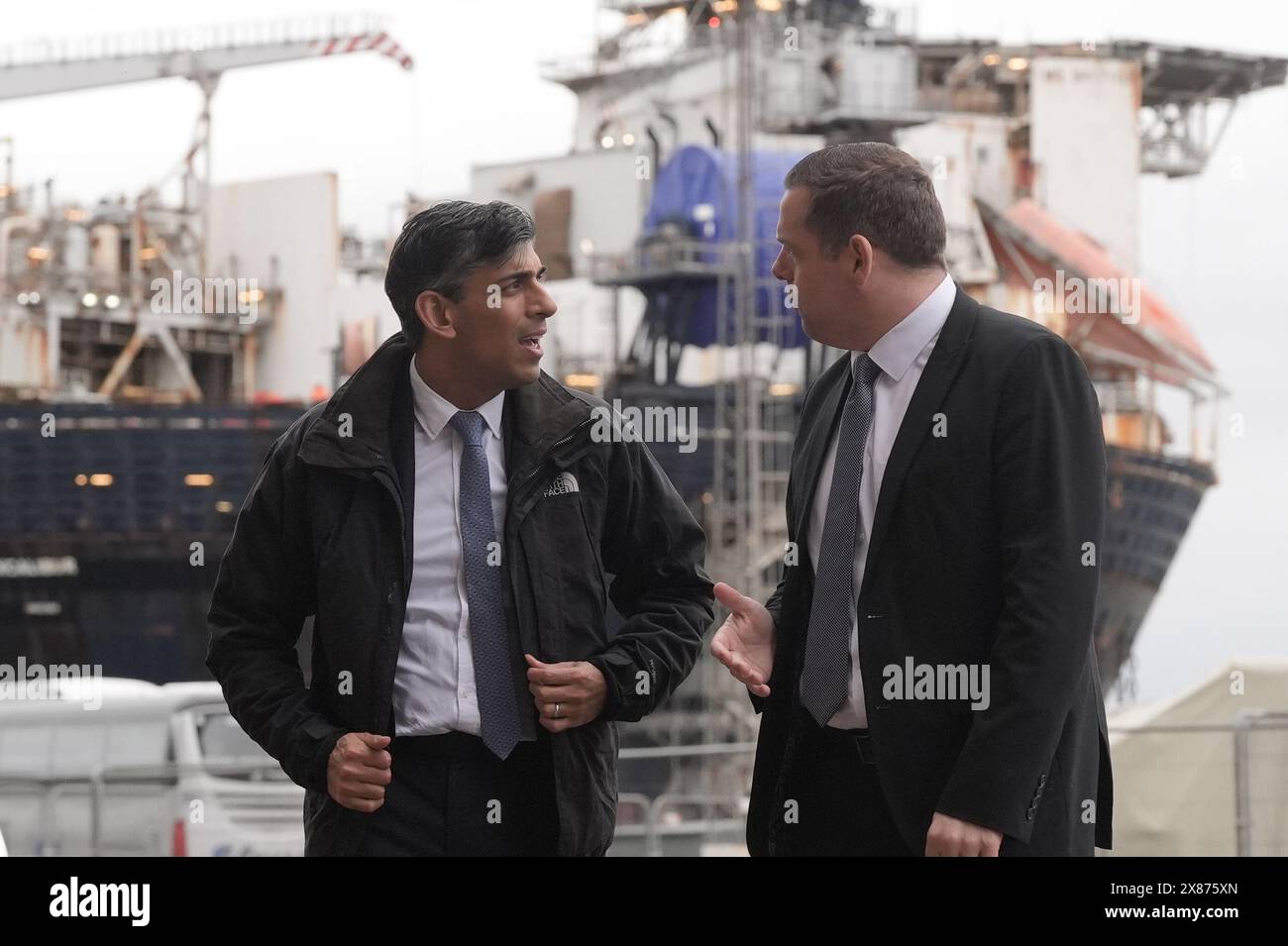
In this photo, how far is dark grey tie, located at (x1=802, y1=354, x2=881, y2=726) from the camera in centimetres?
297

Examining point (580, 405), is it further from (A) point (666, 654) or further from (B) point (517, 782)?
(B) point (517, 782)

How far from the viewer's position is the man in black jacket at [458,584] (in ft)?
10.2

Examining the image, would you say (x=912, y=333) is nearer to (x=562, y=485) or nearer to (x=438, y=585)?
(x=562, y=485)

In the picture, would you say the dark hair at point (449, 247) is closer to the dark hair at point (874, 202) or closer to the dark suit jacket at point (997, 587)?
the dark hair at point (874, 202)

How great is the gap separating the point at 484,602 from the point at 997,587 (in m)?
0.87

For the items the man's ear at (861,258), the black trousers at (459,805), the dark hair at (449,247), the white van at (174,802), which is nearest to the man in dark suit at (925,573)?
the man's ear at (861,258)

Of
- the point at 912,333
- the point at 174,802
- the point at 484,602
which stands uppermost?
the point at 912,333

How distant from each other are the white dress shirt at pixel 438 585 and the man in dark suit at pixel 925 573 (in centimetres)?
44

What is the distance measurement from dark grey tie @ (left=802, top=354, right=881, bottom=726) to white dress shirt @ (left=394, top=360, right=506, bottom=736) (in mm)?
567

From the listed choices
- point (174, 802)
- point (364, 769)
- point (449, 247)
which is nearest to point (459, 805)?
point (364, 769)

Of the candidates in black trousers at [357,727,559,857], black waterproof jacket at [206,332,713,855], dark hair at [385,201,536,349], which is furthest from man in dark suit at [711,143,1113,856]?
dark hair at [385,201,536,349]

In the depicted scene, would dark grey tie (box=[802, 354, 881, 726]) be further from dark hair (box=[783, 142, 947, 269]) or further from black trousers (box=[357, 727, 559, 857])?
black trousers (box=[357, 727, 559, 857])

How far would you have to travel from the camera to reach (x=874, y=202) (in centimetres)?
292

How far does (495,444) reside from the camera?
130 inches
